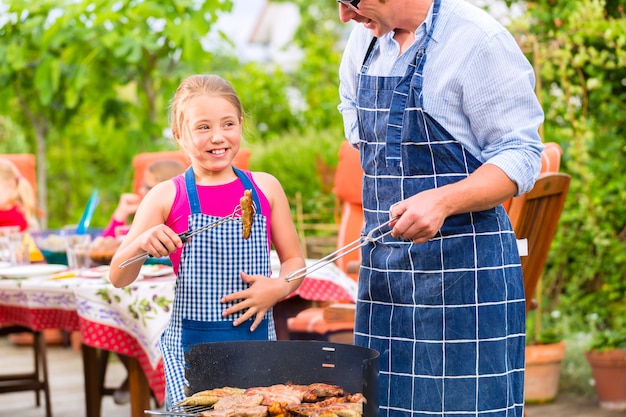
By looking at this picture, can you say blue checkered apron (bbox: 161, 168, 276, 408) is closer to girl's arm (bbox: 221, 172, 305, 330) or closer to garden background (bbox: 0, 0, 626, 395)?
girl's arm (bbox: 221, 172, 305, 330)

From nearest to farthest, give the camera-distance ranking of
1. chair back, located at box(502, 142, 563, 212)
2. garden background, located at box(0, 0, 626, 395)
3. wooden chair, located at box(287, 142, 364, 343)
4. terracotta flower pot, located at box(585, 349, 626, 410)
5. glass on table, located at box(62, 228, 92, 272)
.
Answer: chair back, located at box(502, 142, 563, 212)
glass on table, located at box(62, 228, 92, 272)
wooden chair, located at box(287, 142, 364, 343)
terracotta flower pot, located at box(585, 349, 626, 410)
garden background, located at box(0, 0, 626, 395)

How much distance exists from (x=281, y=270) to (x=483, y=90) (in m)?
0.65

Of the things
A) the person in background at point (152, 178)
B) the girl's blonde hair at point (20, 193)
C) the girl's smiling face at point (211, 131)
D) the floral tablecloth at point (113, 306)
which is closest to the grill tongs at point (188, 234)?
the girl's smiling face at point (211, 131)

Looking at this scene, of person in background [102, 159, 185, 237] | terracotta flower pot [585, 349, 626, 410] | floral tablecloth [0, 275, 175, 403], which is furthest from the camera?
terracotta flower pot [585, 349, 626, 410]

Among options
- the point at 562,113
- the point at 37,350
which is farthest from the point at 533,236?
the point at 37,350

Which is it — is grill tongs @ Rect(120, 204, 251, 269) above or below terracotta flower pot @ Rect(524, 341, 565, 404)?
above

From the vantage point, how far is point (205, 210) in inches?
81.7

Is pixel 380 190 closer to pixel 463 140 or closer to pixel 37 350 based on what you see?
pixel 463 140

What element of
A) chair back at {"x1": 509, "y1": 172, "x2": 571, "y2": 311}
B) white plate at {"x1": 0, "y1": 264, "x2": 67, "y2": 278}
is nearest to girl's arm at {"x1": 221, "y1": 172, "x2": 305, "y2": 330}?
chair back at {"x1": 509, "y1": 172, "x2": 571, "y2": 311}

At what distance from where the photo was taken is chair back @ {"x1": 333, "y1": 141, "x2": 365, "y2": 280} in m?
4.60

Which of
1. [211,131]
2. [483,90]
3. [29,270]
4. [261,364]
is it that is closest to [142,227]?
[211,131]

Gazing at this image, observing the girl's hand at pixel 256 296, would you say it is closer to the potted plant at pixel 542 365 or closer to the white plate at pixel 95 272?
A: the white plate at pixel 95 272

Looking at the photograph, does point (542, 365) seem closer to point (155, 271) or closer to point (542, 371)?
point (542, 371)

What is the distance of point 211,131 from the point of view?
206 centimetres
